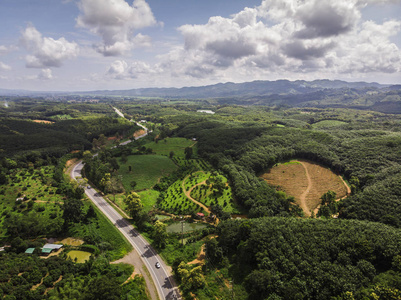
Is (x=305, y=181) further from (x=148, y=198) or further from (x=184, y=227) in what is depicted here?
(x=148, y=198)

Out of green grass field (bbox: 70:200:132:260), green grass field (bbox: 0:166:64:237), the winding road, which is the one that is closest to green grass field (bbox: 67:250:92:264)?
green grass field (bbox: 70:200:132:260)

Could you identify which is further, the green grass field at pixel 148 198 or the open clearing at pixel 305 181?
the open clearing at pixel 305 181

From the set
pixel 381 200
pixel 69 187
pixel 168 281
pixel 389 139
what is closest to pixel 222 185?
pixel 168 281

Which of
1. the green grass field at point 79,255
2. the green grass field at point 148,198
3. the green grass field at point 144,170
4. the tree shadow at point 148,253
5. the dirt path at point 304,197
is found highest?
the green grass field at point 144,170

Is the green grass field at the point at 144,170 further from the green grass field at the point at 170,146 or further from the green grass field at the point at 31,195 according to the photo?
the green grass field at the point at 31,195

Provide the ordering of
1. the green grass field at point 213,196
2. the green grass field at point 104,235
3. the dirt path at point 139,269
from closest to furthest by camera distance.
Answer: the dirt path at point 139,269, the green grass field at point 104,235, the green grass field at point 213,196

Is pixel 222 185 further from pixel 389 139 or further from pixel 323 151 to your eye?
pixel 389 139

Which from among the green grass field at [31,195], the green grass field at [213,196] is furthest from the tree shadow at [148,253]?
the green grass field at [31,195]
